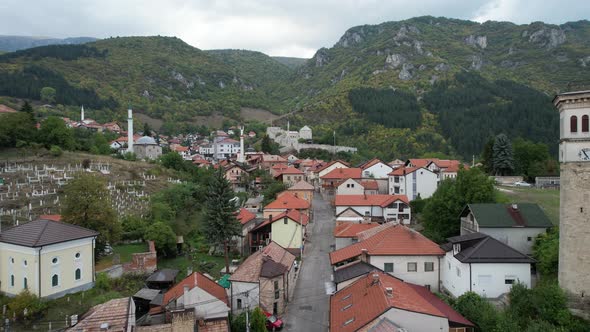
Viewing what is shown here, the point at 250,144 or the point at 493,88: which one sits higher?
the point at 493,88

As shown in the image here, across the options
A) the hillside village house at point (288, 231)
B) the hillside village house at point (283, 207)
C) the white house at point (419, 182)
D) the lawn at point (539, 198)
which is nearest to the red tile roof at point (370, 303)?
the hillside village house at point (288, 231)

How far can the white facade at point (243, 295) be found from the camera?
74.2ft

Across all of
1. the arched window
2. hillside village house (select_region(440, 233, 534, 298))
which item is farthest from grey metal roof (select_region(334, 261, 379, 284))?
the arched window

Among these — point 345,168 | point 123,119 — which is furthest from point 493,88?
point 123,119

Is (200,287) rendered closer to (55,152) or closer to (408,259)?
(408,259)

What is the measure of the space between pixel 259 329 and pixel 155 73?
575 feet

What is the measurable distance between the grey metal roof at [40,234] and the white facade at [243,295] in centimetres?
987

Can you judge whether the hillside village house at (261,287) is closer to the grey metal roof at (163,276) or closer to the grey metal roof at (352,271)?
the grey metal roof at (352,271)

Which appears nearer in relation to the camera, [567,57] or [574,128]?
[574,128]

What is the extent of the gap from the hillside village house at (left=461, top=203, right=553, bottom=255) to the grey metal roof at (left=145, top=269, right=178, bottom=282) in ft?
64.1

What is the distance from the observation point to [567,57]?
527 feet

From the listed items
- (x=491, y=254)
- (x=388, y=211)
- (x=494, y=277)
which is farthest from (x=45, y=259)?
(x=388, y=211)

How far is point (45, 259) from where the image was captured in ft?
74.1

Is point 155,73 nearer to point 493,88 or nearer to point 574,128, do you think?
point 493,88
